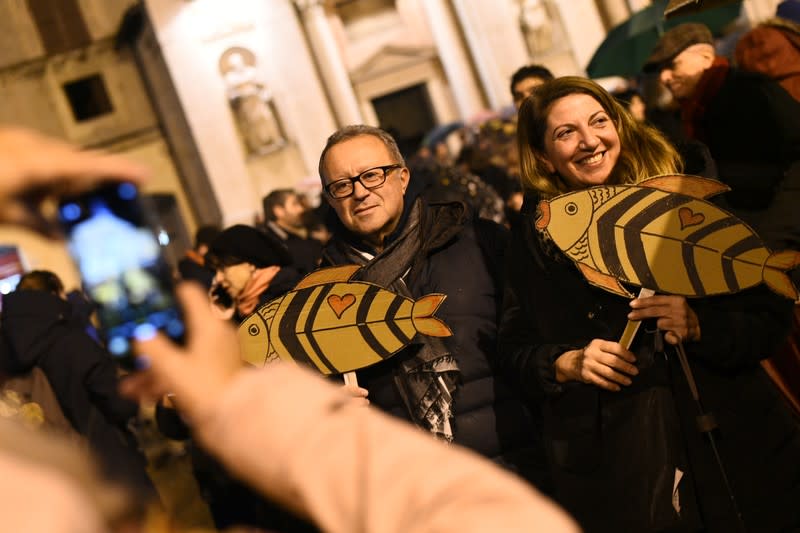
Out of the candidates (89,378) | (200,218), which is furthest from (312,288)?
(200,218)

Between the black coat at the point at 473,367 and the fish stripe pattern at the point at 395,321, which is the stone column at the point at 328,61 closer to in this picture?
the black coat at the point at 473,367

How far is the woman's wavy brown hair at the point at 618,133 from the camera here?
3.00 meters

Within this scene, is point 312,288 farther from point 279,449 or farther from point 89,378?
point 89,378

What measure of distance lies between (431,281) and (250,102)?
735 inches

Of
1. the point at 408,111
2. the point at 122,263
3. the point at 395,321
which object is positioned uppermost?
the point at 408,111

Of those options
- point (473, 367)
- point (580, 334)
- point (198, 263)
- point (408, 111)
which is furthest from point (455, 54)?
point (580, 334)

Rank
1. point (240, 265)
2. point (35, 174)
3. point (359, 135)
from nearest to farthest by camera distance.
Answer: point (35, 174), point (359, 135), point (240, 265)

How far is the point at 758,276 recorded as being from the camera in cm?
265

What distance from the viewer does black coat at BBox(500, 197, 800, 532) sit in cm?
268

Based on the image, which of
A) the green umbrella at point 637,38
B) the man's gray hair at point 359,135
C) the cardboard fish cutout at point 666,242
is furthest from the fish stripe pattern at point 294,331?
the green umbrella at point 637,38

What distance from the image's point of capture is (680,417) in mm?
2711

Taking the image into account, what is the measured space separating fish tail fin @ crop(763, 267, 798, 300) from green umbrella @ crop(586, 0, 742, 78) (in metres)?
7.47

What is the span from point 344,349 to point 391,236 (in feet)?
1.47

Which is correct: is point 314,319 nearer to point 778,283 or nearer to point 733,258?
point 733,258
